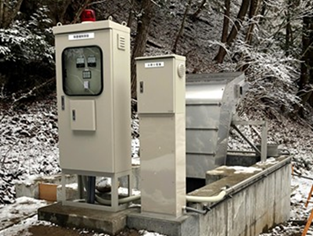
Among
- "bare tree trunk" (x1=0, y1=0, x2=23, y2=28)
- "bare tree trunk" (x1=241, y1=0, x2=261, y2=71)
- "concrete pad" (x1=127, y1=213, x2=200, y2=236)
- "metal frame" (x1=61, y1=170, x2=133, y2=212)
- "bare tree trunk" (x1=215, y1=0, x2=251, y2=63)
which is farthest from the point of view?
"bare tree trunk" (x1=215, y1=0, x2=251, y2=63)

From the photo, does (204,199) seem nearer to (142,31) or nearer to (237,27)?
(142,31)

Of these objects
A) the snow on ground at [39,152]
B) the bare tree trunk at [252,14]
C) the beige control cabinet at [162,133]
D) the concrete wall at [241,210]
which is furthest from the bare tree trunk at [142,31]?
the beige control cabinet at [162,133]

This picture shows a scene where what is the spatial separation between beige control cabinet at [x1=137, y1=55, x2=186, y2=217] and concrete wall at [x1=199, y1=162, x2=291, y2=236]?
0.42 metres

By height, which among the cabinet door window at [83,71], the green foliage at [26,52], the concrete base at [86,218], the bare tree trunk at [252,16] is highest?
the bare tree trunk at [252,16]

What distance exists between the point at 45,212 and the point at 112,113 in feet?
4.09

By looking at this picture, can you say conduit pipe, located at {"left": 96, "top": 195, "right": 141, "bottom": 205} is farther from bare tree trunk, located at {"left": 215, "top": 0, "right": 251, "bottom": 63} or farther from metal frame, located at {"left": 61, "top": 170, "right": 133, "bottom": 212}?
bare tree trunk, located at {"left": 215, "top": 0, "right": 251, "bottom": 63}

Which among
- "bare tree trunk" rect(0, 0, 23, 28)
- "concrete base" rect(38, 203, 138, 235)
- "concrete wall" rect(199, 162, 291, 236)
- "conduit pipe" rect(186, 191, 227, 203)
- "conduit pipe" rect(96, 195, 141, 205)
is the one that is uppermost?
"bare tree trunk" rect(0, 0, 23, 28)

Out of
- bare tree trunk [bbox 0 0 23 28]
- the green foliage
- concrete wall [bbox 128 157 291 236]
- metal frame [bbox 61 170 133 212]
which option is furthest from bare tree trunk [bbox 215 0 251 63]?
metal frame [bbox 61 170 133 212]

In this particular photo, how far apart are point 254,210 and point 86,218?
2192 millimetres

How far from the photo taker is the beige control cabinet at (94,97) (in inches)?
139

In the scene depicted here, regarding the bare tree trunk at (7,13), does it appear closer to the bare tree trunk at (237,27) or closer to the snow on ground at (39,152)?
the snow on ground at (39,152)

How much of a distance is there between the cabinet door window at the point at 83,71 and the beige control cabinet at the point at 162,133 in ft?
1.40

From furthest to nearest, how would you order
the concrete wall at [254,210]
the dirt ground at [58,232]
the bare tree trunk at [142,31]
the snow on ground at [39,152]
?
1. the bare tree trunk at [142,31]
2. the snow on ground at [39,152]
3. the concrete wall at [254,210]
4. the dirt ground at [58,232]

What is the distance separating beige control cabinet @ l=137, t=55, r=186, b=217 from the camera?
3.35 meters
